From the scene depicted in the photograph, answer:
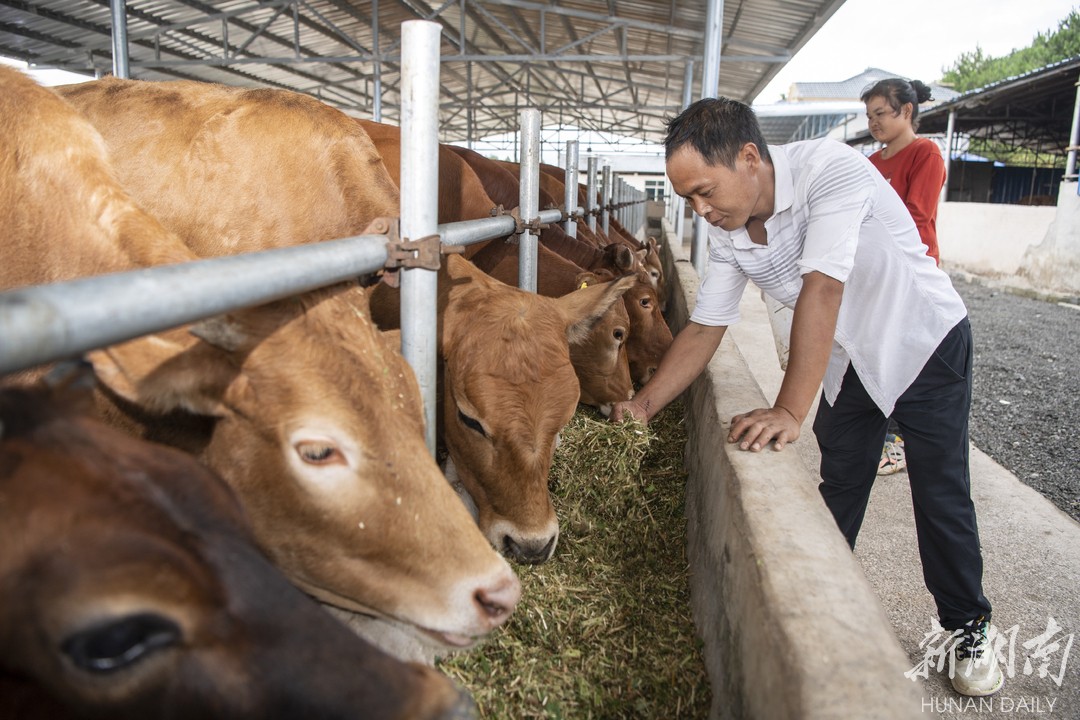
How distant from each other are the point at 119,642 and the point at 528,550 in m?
1.63

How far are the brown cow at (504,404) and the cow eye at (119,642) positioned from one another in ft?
5.23

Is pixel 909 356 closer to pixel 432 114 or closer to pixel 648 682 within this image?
pixel 648 682

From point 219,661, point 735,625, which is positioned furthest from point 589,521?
point 219,661

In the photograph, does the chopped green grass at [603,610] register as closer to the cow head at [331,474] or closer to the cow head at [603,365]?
the cow head at [331,474]

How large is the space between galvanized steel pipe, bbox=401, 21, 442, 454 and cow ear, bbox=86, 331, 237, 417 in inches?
18.5

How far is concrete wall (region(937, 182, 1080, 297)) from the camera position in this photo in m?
13.2

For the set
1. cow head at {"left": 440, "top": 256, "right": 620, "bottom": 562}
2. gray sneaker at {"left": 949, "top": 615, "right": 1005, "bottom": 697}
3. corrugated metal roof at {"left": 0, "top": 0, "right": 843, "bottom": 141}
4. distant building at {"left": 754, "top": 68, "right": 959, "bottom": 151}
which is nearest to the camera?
cow head at {"left": 440, "top": 256, "right": 620, "bottom": 562}

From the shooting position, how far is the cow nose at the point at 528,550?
8.38ft

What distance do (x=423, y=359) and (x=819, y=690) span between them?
1.15 m

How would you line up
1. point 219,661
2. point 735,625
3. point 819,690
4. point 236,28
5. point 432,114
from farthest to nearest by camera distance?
point 236,28, point 735,625, point 432,114, point 819,690, point 219,661

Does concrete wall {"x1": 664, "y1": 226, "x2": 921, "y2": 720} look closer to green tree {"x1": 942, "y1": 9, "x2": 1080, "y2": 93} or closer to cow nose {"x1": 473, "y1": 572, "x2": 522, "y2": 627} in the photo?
cow nose {"x1": 473, "y1": 572, "x2": 522, "y2": 627}

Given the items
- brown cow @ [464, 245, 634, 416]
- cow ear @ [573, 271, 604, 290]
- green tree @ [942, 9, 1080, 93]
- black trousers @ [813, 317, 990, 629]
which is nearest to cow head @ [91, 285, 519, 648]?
black trousers @ [813, 317, 990, 629]

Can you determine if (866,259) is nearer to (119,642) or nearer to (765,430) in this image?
(765,430)

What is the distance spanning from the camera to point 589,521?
2943 mm
